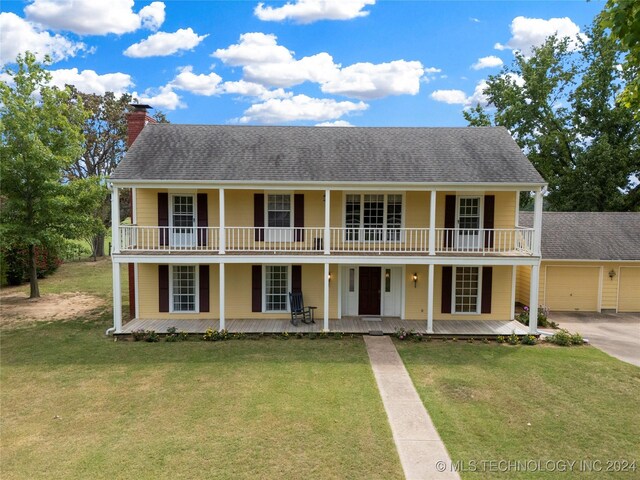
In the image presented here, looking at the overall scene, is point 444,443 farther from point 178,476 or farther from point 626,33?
point 626,33

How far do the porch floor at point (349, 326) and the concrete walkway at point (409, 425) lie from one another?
2.44 meters

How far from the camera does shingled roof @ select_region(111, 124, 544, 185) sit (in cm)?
1398

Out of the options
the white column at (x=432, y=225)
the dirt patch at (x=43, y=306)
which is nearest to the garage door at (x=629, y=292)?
the white column at (x=432, y=225)

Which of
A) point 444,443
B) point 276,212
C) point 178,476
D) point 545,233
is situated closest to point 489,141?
point 545,233

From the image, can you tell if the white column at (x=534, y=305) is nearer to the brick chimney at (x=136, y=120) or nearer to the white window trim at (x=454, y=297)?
the white window trim at (x=454, y=297)

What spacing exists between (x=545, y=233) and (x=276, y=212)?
1168cm

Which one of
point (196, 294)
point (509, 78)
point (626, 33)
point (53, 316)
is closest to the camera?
point (626, 33)

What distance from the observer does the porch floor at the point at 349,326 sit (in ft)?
45.4

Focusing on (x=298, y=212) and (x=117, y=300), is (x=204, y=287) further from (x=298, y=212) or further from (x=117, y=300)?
(x=298, y=212)

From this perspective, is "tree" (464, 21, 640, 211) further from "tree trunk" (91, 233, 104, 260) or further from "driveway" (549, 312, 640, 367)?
"tree trunk" (91, 233, 104, 260)

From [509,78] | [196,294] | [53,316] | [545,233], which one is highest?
[509,78]

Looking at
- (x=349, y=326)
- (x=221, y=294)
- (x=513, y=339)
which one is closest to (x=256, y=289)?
(x=221, y=294)

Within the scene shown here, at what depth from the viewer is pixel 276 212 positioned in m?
15.2

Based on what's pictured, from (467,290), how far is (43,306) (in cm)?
1708
